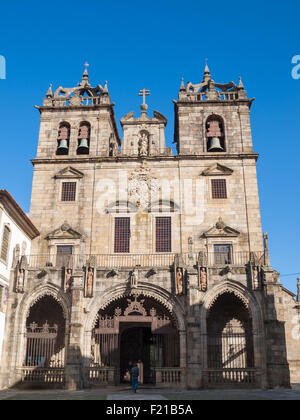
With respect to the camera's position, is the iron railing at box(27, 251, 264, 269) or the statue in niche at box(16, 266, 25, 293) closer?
the statue in niche at box(16, 266, 25, 293)

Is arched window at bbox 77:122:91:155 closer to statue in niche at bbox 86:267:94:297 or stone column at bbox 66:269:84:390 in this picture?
statue in niche at bbox 86:267:94:297

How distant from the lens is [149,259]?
83.1ft

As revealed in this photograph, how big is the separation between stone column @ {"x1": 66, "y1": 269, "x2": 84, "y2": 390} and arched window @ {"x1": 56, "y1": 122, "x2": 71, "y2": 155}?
1031cm

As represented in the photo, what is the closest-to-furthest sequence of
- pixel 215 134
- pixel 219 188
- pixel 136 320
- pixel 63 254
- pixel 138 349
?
pixel 136 320
pixel 138 349
pixel 63 254
pixel 219 188
pixel 215 134

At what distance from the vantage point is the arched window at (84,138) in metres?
29.3

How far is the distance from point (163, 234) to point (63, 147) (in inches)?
362

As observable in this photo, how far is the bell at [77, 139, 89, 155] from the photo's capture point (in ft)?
95.4

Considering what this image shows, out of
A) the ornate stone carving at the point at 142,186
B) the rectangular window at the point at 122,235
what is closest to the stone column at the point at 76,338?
the rectangular window at the point at 122,235

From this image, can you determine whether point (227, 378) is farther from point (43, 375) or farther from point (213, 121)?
point (213, 121)

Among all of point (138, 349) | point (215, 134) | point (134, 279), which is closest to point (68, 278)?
point (134, 279)

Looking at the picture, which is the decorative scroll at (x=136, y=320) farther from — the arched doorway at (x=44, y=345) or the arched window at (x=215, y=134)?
the arched window at (x=215, y=134)

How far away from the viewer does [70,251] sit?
→ 85.4 ft

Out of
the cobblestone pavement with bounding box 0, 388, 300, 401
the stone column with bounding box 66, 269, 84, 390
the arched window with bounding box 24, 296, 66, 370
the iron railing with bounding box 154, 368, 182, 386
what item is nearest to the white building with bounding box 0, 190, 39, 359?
the arched window with bounding box 24, 296, 66, 370

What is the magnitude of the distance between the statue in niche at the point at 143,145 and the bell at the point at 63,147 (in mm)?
5018
